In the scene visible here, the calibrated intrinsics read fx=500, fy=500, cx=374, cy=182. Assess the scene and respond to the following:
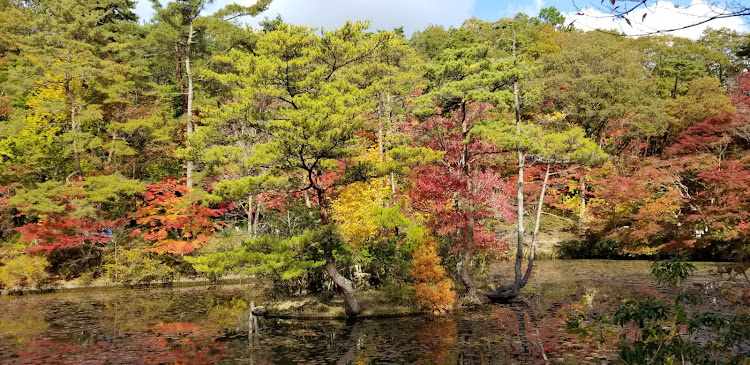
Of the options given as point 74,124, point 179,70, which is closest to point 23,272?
point 74,124

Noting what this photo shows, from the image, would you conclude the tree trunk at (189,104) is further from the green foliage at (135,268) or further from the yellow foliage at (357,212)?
the yellow foliage at (357,212)

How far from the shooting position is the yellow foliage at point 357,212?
1631cm

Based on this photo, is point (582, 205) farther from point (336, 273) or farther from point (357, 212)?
point (336, 273)

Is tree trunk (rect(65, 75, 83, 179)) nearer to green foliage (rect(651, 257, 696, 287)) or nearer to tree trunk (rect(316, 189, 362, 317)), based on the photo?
tree trunk (rect(316, 189, 362, 317))

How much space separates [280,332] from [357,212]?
5112mm

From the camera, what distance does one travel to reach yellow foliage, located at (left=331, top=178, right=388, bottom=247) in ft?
53.5

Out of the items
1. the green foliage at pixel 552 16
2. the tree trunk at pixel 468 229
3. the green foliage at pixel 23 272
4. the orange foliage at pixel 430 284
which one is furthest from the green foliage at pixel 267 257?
the green foliage at pixel 552 16

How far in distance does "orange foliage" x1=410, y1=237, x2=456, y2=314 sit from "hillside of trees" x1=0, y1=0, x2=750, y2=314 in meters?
0.07

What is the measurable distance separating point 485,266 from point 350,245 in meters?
5.68

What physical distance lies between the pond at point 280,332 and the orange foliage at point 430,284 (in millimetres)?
497

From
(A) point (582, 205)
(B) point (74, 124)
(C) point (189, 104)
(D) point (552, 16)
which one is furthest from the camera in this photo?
(D) point (552, 16)

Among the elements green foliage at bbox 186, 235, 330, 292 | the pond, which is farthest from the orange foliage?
green foliage at bbox 186, 235, 330, 292

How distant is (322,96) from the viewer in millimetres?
12938

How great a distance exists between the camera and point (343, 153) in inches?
528
